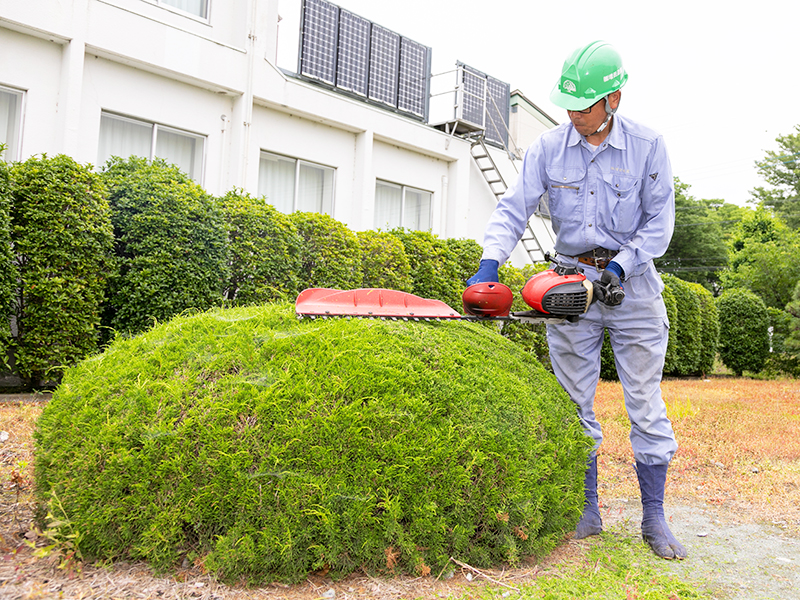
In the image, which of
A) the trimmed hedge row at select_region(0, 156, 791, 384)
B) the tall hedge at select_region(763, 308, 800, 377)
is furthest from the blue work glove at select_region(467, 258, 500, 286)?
the tall hedge at select_region(763, 308, 800, 377)

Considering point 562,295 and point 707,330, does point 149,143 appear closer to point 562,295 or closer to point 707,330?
point 562,295

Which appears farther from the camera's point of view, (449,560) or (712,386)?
(712,386)

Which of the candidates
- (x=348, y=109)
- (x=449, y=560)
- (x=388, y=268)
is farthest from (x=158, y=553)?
(x=348, y=109)

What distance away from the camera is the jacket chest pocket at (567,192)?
326cm

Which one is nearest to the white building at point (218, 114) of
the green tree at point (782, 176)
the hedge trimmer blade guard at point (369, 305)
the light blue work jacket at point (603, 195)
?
the hedge trimmer blade guard at point (369, 305)

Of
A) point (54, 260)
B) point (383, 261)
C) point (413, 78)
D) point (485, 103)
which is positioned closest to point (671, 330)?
point (485, 103)

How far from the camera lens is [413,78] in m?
14.1

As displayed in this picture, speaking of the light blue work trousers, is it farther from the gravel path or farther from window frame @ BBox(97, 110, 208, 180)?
window frame @ BBox(97, 110, 208, 180)

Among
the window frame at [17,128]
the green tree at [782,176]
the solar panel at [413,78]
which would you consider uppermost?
the green tree at [782,176]

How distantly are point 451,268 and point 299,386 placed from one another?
23.6 ft

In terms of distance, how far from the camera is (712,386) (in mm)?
12242

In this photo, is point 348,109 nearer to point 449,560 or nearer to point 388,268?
point 388,268

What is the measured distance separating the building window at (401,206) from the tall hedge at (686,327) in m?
6.04

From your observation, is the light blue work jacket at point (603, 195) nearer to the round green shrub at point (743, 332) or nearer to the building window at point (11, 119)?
the building window at point (11, 119)
